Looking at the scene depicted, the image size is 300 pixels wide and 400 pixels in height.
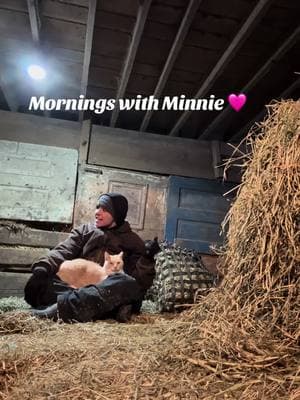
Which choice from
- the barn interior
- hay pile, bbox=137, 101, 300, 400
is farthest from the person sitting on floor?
hay pile, bbox=137, 101, 300, 400

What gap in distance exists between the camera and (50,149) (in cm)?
446

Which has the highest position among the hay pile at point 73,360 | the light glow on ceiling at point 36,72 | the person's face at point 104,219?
the light glow on ceiling at point 36,72

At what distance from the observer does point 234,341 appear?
1407 millimetres

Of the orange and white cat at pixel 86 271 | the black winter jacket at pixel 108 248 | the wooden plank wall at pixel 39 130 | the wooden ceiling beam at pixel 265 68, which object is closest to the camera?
the wooden ceiling beam at pixel 265 68

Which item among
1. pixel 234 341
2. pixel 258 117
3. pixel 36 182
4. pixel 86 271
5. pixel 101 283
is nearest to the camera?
pixel 234 341

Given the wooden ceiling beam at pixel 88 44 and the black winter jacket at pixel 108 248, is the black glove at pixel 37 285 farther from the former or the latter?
the wooden ceiling beam at pixel 88 44

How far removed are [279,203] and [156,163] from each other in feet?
10.6

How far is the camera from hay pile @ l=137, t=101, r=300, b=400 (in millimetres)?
1238

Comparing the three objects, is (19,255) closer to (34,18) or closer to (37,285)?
(37,285)

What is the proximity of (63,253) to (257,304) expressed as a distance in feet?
6.31

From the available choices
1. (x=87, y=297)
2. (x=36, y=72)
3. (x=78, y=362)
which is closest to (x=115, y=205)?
(x=87, y=297)

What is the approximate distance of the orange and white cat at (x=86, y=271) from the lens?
2943mm

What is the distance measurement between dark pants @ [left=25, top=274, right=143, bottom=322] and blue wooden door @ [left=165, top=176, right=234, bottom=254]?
5.80 ft

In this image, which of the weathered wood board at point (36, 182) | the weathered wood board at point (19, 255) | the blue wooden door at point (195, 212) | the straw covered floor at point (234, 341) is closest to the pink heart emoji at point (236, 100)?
the blue wooden door at point (195, 212)
